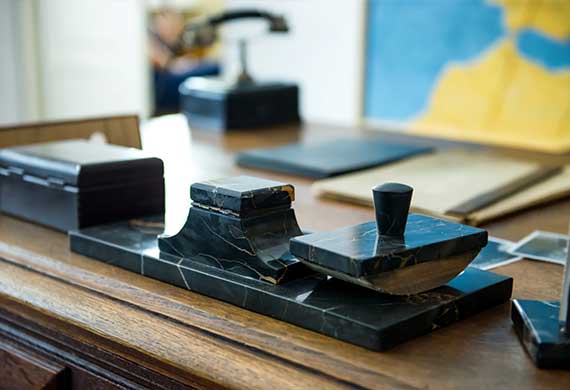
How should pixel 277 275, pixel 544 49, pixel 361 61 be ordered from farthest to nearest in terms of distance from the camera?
pixel 361 61, pixel 544 49, pixel 277 275

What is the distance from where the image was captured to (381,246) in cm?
72

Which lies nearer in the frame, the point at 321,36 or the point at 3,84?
the point at 321,36

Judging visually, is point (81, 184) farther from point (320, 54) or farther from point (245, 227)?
point (320, 54)

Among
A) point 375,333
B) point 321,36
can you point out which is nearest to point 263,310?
point 375,333

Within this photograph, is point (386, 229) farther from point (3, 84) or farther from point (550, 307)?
point (3, 84)

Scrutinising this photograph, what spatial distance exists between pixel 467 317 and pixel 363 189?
548 millimetres

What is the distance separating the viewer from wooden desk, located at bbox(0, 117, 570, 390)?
A: 0.66 m

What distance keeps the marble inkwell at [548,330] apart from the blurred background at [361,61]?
4.91 feet

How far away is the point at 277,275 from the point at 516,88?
6.89 ft

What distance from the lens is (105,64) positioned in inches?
183

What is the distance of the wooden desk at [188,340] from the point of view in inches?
25.9

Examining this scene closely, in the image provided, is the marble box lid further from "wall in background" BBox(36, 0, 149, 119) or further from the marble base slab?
"wall in background" BBox(36, 0, 149, 119)

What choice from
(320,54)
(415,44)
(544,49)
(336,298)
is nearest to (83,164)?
(336,298)

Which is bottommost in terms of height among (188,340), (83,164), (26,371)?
(26,371)
